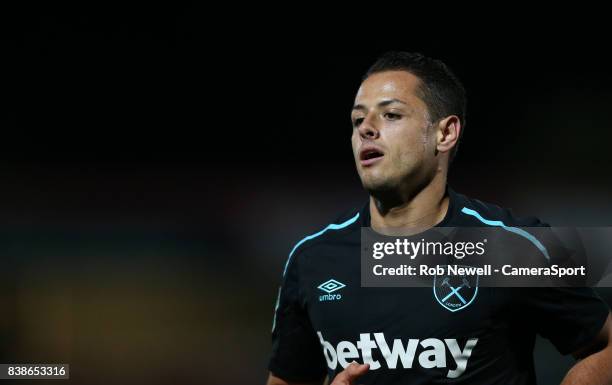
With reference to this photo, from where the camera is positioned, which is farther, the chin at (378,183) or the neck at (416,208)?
the neck at (416,208)

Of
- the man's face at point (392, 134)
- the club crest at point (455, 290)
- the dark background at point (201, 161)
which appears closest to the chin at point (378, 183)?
the man's face at point (392, 134)

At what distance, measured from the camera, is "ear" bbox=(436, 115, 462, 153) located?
8.29 feet

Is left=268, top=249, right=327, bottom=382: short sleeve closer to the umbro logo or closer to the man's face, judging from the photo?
the umbro logo

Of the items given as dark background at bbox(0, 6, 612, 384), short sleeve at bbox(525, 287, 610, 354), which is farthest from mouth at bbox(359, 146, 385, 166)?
dark background at bbox(0, 6, 612, 384)

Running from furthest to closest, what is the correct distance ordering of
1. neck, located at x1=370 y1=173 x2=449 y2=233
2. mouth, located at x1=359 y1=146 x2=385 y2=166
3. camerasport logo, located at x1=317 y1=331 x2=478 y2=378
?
neck, located at x1=370 y1=173 x2=449 y2=233 < mouth, located at x1=359 y1=146 x2=385 y2=166 < camerasport logo, located at x1=317 y1=331 x2=478 y2=378

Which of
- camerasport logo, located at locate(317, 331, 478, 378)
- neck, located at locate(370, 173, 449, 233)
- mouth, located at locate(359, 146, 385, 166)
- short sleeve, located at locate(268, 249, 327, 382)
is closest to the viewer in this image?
camerasport logo, located at locate(317, 331, 478, 378)

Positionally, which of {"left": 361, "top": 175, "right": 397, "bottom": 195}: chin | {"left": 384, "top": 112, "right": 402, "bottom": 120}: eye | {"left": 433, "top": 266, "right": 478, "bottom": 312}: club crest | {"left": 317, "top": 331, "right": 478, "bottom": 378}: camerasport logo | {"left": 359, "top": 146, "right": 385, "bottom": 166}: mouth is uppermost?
{"left": 384, "top": 112, "right": 402, "bottom": 120}: eye

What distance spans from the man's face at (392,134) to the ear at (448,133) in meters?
0.04

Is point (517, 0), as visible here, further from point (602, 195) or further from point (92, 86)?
point (92, 86)

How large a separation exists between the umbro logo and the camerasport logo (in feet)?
0.49

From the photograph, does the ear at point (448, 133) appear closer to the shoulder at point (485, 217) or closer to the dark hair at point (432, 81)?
the dark hair at point (432, 81)

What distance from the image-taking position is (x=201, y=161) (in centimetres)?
659

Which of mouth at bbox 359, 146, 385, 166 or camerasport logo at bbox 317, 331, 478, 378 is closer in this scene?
camerasport logo at bbox 317, 331, 478, 378

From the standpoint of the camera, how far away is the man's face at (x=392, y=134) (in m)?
2.40
